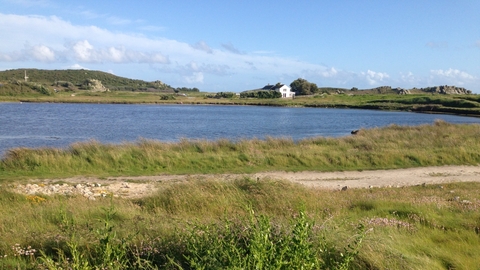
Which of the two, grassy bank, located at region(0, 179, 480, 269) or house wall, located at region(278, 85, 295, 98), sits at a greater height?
house wall, located at region(278, 85, 295, 98)

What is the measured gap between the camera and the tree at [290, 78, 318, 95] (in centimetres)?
17525

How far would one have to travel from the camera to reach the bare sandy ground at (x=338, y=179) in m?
16.8

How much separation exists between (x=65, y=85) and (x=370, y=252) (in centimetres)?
18779

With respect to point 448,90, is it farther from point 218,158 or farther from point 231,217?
point 231,217

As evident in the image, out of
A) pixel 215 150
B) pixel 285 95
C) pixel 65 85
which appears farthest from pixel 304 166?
pixel 65 85

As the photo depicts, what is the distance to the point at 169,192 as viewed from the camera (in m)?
11.2

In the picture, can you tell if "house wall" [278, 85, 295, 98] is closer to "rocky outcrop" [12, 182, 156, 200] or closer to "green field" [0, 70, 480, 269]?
"green field" [0, 70, 480, 269]

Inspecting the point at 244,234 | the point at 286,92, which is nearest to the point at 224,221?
the point at 244,234

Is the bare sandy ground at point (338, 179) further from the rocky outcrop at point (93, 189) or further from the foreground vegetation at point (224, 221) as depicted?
the foreground vegetation at point (224, 221)

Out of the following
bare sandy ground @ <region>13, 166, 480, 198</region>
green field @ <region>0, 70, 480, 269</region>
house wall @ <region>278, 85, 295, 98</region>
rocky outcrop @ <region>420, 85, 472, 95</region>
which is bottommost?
bare sandy ground @ <region>13, 166, 480, 198</region>

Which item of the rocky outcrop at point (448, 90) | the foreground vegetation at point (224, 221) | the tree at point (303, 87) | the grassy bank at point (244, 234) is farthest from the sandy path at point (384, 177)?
the rocky outcrop at point (448, 90)

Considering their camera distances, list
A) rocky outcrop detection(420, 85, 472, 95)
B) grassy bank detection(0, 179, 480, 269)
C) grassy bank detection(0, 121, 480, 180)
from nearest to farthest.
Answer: grassy bank detection(0, 179, 480, 269) < grassy bank detection(0, 121, 480, 180) < rocky outcrop detection(420, 85, 472, 95)

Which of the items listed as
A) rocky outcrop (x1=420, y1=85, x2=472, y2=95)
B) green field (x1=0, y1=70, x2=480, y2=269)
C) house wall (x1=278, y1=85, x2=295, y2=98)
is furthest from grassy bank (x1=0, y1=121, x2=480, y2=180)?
rocky outcrop (x1=420, y1=85, x2=472, y2=95)

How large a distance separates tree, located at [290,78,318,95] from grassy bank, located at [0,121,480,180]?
148 meters
